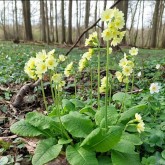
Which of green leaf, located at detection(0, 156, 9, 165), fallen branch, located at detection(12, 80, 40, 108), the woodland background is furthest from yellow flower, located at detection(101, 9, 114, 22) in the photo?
the woodland background

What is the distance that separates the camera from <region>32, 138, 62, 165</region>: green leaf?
184 centimetres

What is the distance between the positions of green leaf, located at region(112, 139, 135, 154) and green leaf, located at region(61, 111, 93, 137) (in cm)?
27

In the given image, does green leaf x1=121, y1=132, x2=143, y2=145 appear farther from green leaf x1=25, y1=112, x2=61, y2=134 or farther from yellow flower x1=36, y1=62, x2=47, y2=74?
yellow flower x1=36, y1=62, x2=47, y2=74

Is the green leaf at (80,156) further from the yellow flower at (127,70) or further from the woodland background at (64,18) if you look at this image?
the woodland background at (64,18)

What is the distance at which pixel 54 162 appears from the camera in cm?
197

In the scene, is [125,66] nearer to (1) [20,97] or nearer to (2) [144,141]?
(2) [144,141]

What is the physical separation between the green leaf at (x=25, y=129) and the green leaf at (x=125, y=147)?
64cm

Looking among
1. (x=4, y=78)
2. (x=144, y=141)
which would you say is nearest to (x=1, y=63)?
(x=4, y=78)

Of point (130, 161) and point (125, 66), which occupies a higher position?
point (125, 66)

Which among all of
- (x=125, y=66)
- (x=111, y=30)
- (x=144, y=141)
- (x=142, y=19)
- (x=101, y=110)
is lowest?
(x=144, y=141)

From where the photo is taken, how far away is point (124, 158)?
1886 mm

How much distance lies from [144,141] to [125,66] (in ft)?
2.10

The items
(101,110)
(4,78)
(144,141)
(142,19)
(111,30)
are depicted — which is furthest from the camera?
(142,19)

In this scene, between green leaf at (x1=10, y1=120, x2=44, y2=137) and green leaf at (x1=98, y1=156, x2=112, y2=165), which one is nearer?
green leaf at (x1=98, y1=156, x2=112, y2=165)
